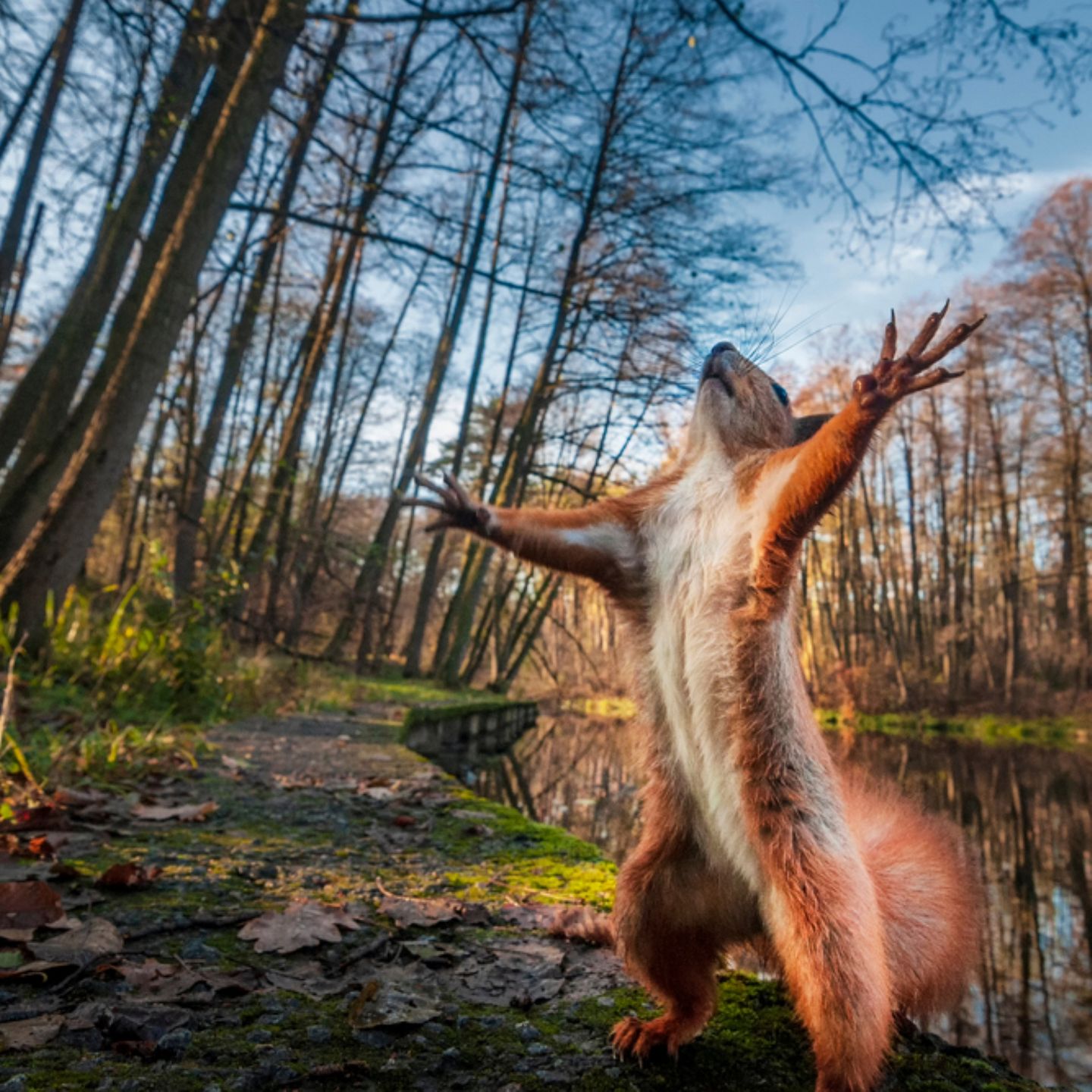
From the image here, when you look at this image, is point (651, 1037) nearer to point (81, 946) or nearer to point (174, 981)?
point (174, 981)

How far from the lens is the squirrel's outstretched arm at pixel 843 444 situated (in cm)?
136

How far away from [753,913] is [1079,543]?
26.5 m

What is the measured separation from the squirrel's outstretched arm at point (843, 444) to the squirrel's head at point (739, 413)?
16.4 inches

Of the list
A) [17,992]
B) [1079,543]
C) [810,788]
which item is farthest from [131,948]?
[1079,543]

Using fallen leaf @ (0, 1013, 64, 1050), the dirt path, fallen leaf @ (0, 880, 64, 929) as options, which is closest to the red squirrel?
the dirt path

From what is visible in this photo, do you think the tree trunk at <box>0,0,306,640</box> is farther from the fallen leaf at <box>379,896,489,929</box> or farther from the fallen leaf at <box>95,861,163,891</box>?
the fallen leaf at <box>379,896,489,929</box>

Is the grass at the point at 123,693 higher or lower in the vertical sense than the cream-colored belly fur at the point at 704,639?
lower

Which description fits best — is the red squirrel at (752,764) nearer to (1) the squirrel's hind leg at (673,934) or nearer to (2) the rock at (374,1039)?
(1) the squirrel's hind leg at (673,934)

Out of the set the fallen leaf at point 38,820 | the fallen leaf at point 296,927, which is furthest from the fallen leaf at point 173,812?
the fallen leaf at point 296,927

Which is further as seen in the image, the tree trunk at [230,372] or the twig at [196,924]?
the tree trunk at [230,372]

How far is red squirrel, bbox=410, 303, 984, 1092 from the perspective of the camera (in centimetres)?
139

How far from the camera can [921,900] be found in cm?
169

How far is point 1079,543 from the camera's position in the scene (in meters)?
23.0

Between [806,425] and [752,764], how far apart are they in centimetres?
93
